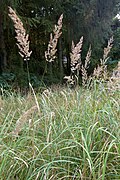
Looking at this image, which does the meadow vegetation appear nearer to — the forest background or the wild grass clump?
the wild grass clump

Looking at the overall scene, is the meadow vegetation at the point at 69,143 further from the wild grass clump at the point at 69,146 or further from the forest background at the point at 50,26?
the forest background at the point at 50,26

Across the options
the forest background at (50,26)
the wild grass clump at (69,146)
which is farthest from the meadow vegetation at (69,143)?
the forest background at (50,26)

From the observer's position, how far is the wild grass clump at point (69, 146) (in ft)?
4.73

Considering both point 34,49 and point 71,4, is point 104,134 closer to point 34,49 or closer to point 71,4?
point 71,4

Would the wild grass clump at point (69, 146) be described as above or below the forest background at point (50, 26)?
below

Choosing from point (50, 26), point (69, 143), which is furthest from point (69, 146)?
point (50, 26)

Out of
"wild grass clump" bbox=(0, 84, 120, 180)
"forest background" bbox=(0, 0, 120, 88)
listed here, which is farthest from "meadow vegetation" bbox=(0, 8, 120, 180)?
"forest background" bbox=(0, 0, 120, 88)

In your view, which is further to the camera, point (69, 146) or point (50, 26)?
point (50, 26)

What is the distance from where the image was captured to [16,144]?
1.66m

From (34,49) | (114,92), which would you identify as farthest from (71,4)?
(114,92)

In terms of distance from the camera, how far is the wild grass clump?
1.44 meters

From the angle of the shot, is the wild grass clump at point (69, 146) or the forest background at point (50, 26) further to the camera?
the forest background at point (50, 26)

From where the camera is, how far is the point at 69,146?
162 centimetres

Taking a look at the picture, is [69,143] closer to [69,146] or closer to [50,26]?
[69,146]
